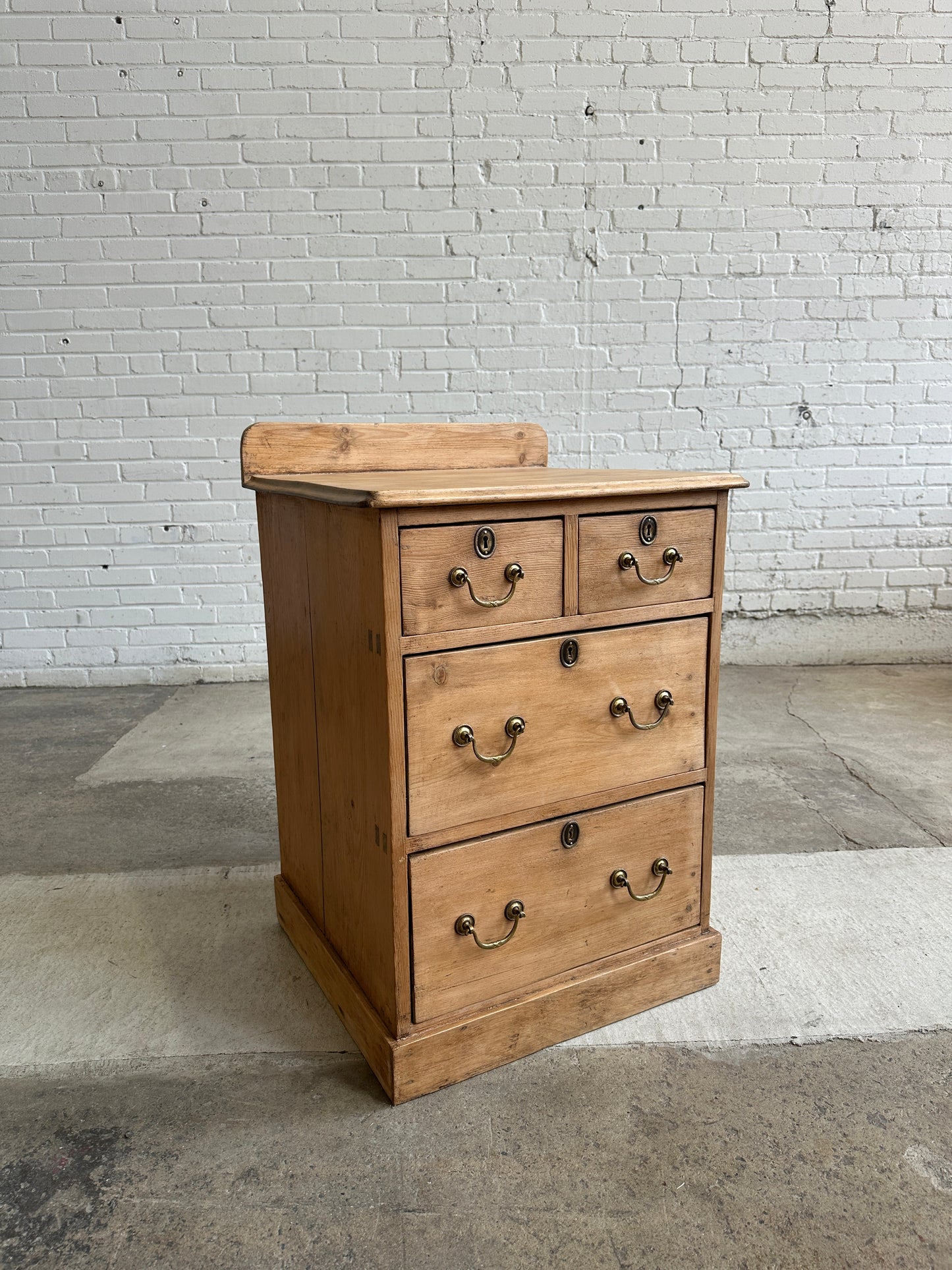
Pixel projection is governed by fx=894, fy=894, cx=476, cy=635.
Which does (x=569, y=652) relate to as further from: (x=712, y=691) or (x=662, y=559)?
(x=712, y=691)

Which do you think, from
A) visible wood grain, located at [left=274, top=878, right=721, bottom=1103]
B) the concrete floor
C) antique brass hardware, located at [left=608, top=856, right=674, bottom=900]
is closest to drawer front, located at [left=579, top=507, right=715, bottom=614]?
antique brass hardware, located at [left=608, top=856, right=674, bottom=900]

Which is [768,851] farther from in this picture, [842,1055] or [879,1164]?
[879,1164]

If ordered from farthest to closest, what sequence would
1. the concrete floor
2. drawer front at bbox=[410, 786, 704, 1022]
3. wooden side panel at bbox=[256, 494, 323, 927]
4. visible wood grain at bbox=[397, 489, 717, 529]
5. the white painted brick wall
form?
the white painted brick wall < wooden side panel at bbox=[256, 494, 323, 927] < drawer front at bbox=[410, 786, 704, 1022] < visible wood grain at bbox=[397, 489, 717, 529] < the concrete floor

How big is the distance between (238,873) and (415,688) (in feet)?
3.62

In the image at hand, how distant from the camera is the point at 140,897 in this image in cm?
204

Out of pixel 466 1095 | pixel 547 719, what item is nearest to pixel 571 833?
pixel 547 719

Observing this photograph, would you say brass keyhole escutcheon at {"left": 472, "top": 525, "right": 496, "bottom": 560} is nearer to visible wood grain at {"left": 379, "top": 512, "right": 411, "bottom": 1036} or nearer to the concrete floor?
visible wood grain at {"left": 379, "top": 512, "right": 411, "bottom": 1036}

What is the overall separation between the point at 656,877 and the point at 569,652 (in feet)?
1.55

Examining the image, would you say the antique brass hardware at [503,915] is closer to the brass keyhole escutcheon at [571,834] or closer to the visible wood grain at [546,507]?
the brass keyhole escutcheon at [571,834]

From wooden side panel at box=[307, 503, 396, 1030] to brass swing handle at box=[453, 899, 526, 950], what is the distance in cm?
12

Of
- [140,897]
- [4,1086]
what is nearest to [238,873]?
[140,897]

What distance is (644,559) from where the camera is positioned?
1.47 m

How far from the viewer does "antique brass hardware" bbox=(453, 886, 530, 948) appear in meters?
1.39

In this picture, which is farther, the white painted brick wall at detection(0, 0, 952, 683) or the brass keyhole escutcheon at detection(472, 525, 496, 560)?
the white painted brick wall at detection(0, 0, 952, 683)
